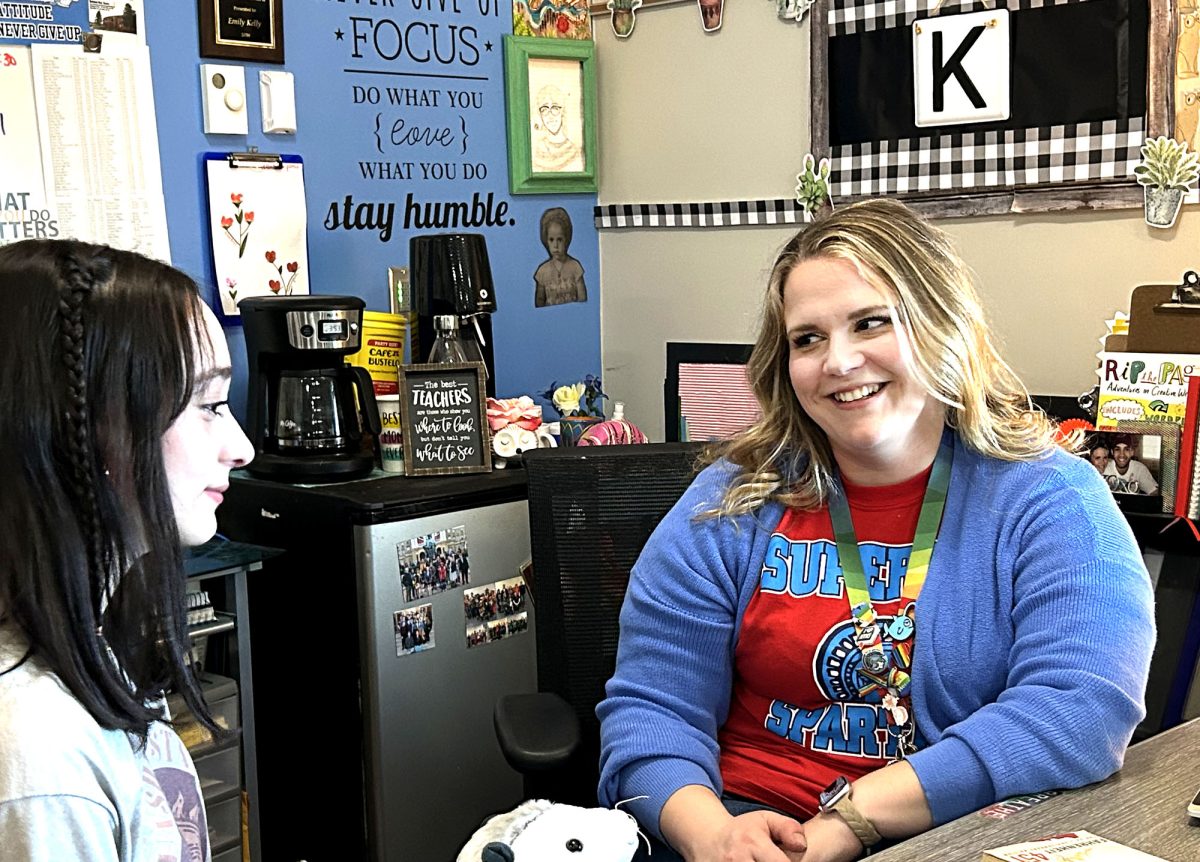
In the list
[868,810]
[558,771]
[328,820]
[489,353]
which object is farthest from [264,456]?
[868,810]

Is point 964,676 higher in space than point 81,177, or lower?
lower

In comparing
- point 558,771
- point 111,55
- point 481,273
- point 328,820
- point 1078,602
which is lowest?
point 328,820

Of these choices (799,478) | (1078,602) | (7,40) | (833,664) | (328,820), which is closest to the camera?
(1078,602)

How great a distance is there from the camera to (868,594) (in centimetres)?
165

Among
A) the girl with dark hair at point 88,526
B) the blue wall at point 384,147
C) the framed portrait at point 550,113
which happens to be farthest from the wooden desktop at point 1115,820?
the framed portrait at point 550,113

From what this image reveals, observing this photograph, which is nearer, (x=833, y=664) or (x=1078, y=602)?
(x=1078, y=602)

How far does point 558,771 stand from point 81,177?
59.2 inches

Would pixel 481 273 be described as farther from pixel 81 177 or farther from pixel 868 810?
pixel 868 810

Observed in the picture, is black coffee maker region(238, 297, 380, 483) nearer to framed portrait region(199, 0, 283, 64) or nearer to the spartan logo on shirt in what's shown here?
framed portrait region(199, 0, 283, 64)

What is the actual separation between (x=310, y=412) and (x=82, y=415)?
1.61 m

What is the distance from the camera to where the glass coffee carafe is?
8.51 ft

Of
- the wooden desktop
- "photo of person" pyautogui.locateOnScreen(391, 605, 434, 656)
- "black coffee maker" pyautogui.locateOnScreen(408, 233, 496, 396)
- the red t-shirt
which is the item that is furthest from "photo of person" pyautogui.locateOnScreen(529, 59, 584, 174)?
the wooden desktop

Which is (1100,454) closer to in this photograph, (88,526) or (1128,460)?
(1128,460)

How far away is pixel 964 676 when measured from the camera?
5.17 ft
